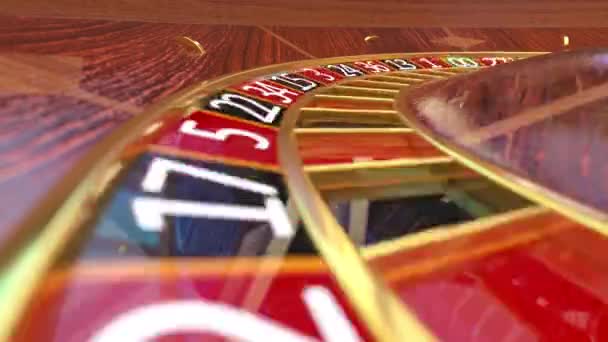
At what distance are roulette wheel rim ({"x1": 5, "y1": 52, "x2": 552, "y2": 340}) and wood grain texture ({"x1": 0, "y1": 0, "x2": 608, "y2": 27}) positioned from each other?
35.3 inches

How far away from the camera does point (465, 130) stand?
34.1 inches

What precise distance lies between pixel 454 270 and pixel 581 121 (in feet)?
2.25

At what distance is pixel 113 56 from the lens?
1.15 meters

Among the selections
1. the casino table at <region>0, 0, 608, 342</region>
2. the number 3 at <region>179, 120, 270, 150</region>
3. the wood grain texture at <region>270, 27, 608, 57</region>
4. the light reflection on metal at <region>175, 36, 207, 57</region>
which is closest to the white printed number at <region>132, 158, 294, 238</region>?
the casino table at <region>0, 0, 608, 342</region>

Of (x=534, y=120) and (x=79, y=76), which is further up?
(x=79, y=76)

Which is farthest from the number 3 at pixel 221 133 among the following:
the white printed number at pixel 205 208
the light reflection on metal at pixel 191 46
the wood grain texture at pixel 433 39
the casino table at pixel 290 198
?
the wood grain texture at pixel 433 39

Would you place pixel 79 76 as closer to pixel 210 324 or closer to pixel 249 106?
pixel 249 106

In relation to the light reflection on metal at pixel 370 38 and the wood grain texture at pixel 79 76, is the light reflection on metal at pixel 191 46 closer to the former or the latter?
the wood grain texture at pixel 79 76

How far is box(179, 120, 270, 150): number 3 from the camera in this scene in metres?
0.73

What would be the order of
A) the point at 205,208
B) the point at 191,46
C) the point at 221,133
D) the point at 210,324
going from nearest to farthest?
the point at 210,324, the point at 205,208, the point at 221,133, the point at 191,46

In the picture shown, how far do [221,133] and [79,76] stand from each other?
1.07ft

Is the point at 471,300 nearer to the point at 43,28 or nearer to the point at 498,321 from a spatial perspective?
the point at 498,321

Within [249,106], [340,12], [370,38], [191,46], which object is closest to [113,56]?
[191,46]

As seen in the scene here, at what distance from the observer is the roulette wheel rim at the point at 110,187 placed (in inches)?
15.8
